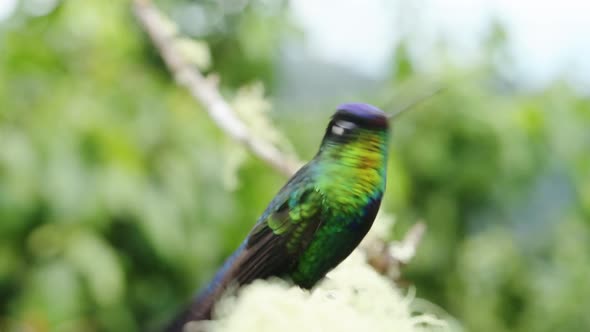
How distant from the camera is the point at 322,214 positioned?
0.43 metres

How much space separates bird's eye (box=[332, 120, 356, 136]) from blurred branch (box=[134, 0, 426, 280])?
0.57 ft

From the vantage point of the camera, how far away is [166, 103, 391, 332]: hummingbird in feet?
1.36

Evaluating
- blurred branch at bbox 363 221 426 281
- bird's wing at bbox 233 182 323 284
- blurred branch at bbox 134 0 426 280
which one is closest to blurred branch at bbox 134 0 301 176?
blurred branch at bbox 134 0 426 280

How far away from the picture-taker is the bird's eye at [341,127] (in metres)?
0.42

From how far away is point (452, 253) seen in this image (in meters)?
1.73

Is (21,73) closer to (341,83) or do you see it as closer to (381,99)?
(381,99)

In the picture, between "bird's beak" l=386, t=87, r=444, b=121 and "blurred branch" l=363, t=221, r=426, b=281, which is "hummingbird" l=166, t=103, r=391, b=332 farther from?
"blurred branch" l=363, t=221, r=426, b=281

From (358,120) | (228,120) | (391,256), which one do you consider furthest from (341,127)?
(228,120)

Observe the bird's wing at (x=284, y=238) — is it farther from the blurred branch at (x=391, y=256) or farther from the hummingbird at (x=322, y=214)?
the blurred branch at (x=391, y=256)

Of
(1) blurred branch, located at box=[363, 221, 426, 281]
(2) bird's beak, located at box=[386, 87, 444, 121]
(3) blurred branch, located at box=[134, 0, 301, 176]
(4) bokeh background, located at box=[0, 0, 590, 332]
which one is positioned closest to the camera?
(2) bird's beak, located at box=[386, 87, 444, 121]

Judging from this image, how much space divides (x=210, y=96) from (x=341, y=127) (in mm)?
396

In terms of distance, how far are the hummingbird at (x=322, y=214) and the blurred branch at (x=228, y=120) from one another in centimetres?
15

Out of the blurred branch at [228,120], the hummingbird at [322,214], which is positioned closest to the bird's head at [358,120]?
the hummingbird at [322,214]

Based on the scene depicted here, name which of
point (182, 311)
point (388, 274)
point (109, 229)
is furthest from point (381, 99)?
point (182, 311)
